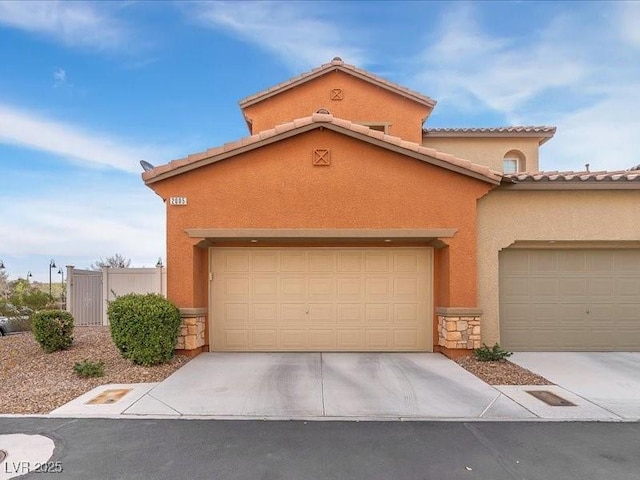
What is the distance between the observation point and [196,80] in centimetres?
1728

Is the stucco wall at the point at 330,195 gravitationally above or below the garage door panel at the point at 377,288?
above

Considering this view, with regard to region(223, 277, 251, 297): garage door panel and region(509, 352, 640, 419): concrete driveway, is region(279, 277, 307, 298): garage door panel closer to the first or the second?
region(223, 277, 251, 297): garage door panel

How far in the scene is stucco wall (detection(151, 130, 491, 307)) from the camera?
363 inches

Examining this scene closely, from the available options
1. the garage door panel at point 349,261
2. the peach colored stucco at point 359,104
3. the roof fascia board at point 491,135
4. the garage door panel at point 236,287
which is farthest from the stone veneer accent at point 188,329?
the roof fascia board at point 491,135

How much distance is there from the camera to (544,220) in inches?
380

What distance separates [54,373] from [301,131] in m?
7.46

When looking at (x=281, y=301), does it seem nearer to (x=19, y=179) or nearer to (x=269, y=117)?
(x=269, y=117)

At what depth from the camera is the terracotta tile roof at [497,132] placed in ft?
49.5

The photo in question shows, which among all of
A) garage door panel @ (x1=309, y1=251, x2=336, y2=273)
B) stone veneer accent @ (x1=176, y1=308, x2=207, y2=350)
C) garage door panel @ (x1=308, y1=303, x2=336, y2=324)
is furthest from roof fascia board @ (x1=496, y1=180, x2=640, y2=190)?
stone veneer accent @ (x1=176, y1=308, x2=207, y2=350)

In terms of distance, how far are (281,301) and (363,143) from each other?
443 cm

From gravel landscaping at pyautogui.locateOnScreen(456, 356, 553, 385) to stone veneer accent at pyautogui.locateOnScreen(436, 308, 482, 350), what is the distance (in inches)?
13.4

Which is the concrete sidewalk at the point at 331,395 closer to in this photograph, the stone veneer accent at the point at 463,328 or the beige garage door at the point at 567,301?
the stone veneer accent at the point at 463,328

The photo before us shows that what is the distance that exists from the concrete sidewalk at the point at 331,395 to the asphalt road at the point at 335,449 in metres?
0.33

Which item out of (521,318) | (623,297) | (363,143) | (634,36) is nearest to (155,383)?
(363,143)
